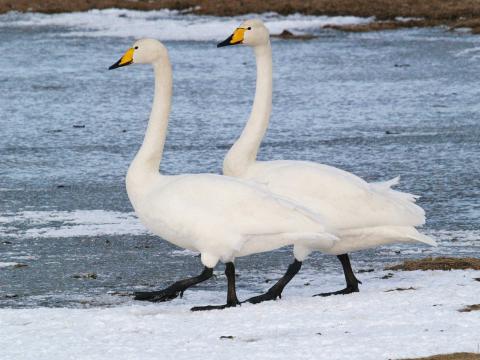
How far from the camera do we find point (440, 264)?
7.71 metres

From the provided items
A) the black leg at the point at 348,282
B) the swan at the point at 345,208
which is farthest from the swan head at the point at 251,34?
the black leg at the point at 348,282

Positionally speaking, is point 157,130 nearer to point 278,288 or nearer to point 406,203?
point 278,288

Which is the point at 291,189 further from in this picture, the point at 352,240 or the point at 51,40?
the point at 51,40

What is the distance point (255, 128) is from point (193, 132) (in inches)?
230

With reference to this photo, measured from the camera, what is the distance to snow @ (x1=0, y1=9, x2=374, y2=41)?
25.5m

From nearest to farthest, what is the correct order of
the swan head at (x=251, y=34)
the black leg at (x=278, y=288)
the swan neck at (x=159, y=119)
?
the black leg at (x=278, y=288), the swan neck at (x=159, y=119), the swan head at (x=251, y=34)

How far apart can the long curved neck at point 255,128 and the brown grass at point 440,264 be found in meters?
1.17

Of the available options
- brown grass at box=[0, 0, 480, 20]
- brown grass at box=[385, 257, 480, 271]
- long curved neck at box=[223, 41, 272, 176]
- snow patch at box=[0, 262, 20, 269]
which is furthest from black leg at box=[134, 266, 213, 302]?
brown grass at box=[0, 0, 480, 20]

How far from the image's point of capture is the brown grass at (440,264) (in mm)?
7617

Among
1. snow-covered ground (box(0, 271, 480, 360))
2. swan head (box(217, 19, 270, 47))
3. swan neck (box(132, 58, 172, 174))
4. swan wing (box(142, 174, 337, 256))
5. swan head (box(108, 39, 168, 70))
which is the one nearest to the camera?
snow-covered ground (box(0, 271, 480, 360))

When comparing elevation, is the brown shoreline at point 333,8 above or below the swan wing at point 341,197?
below

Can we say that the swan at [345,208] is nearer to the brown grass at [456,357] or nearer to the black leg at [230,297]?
the black leg at [230,297]

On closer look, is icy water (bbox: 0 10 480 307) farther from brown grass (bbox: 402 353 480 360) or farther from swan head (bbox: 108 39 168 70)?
brown grass (bbox: 402 353 480 360)

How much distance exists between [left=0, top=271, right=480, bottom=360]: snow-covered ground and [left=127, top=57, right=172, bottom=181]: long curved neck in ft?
2.87
